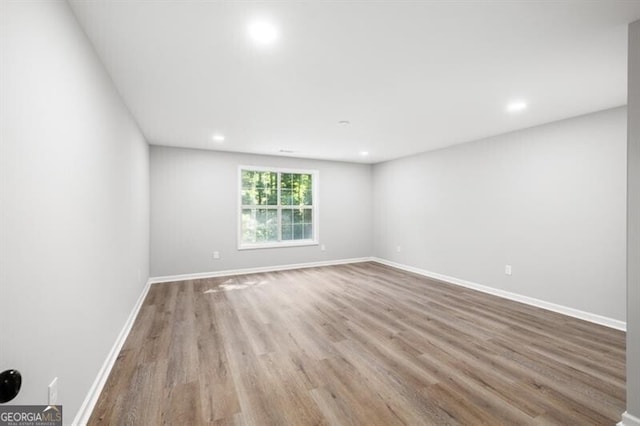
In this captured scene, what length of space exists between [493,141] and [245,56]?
12.5ft

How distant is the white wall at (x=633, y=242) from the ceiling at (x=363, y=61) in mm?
351

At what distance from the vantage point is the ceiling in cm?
160

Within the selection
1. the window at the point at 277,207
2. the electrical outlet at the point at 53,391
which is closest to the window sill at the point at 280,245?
the window at the point at 277,207

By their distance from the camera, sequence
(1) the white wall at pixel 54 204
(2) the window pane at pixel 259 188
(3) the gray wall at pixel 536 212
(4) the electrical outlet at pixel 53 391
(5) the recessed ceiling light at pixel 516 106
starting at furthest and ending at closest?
1. (2) the window pane at pixel 259 188
2. (3) the gray wall at pixel 536 212
3. (5) the recessed ceiling light at pixel 516 106
4. (4) the electrical outlet at pixel 53 391
5. (1) the white wall at pixel 54 204

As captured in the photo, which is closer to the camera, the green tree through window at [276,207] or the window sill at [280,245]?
the window sill at [280,245]

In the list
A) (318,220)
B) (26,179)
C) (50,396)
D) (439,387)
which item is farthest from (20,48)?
(318,220)

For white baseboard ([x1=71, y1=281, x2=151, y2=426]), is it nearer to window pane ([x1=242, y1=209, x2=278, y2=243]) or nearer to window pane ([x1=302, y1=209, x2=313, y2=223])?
window pane ([x1=242, y1=209, x2=278, y2=243])

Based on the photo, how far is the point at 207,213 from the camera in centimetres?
518

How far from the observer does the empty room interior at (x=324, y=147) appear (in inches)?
53.5

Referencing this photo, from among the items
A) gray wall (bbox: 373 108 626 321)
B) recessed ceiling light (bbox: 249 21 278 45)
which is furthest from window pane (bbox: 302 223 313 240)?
recessed ceiling light (bbox: 249 21 278 45)

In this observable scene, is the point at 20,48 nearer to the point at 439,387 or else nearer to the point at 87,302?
the point at 87,302

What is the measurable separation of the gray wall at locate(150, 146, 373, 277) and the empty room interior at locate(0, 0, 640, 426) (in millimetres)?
53

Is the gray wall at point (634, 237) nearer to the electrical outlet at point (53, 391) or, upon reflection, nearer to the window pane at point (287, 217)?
the electrical outlet at point (53, 391)

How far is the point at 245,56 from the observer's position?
204cm
